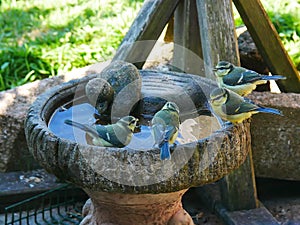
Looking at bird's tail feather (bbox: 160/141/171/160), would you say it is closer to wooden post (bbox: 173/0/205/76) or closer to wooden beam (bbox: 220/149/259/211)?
wooden beam (bbox: 220/149/259/211)

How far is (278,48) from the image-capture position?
4.53 metres

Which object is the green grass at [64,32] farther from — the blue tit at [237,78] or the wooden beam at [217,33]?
the blue tit at [237,78]

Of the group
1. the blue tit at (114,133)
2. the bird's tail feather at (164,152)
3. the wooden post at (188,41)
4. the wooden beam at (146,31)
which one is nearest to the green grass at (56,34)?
the wooden post at (188,41)

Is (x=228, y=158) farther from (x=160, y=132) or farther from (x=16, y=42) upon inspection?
(x=16, y=42)

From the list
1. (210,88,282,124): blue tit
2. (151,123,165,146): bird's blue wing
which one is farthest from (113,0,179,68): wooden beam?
(151,123,165,146): bird's blue wing

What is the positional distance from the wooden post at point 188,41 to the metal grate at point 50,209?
125 cm

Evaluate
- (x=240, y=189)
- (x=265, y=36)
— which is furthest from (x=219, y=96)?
(x=265, y=36)

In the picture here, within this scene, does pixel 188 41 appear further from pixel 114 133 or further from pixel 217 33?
pixel 114 133

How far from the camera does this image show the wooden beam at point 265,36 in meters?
4.45

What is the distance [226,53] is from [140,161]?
1497mm

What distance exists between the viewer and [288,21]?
6.21 metres

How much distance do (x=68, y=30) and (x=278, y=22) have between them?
85.0 inches

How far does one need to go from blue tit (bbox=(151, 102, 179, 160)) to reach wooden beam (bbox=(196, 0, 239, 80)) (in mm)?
1120

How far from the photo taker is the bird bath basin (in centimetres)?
304
